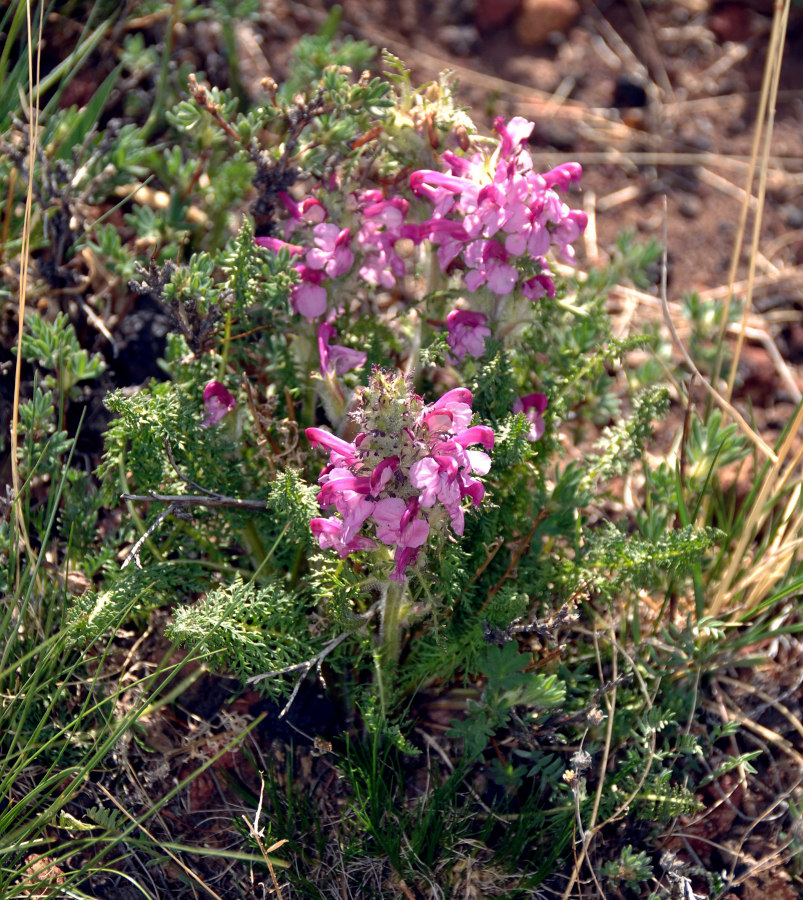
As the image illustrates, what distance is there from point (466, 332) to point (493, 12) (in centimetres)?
261

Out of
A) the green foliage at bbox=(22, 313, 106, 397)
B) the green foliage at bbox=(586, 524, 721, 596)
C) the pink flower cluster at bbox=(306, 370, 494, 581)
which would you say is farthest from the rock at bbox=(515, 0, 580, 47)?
the pink flower cluster at bbox=(306, 370, 494, 581)

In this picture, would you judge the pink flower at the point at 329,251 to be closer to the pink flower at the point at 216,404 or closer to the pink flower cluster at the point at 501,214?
the pink flower cluster at the point at 501,214

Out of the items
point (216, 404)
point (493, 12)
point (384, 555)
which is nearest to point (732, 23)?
point (493, 12)

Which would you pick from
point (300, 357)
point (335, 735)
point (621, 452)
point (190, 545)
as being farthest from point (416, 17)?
point (335, 735)

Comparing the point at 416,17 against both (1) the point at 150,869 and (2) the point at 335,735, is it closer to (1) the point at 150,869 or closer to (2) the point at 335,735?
(2) the point at 335,735

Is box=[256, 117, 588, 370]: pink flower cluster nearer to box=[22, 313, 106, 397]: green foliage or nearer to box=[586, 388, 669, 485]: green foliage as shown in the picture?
box=[586, 388, 669, 485]: green foliage

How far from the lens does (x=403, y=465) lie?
171 centimetres

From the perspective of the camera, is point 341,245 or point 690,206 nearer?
point 341,245

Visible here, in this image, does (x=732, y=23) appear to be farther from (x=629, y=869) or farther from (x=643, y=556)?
(x=629, y=869)

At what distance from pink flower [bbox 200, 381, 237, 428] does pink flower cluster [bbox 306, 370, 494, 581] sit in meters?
0.45

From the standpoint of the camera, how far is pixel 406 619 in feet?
6.95

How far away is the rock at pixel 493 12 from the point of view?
13.6 feet

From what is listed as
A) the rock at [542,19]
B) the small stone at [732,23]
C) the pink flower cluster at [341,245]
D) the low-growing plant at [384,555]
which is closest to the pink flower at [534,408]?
the low-growing plant at [384,555]

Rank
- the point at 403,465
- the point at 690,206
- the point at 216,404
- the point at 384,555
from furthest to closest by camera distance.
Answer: the point at 690,206, the point at 216,404, the point at 384,555, the point at 403,465
